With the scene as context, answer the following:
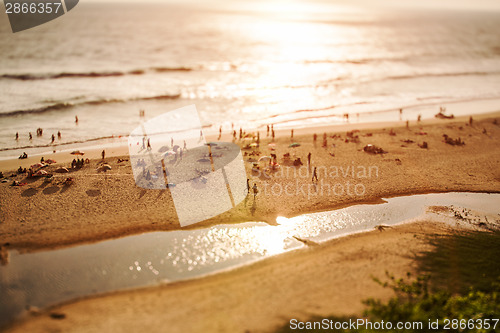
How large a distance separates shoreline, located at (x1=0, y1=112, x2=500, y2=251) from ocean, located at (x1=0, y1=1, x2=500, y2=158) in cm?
1060

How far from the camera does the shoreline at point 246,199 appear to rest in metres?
24.4

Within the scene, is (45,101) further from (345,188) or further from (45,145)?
(345,188)

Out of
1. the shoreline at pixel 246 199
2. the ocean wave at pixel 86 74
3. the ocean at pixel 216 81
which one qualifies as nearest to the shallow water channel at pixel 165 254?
the shoreline at pixel 246 199

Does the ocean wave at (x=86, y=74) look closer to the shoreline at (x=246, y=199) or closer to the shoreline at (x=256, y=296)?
the shoreline at (x=246, y=199)

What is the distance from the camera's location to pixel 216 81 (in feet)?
224

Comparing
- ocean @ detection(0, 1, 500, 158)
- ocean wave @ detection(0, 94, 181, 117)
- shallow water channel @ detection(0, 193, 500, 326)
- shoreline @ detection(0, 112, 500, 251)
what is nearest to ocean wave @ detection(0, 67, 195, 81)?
ocean @ detection(0, 1, 500, 158)

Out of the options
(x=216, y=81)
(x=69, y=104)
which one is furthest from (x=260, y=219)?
(x=216, y=81)

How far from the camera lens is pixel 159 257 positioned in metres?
22.3

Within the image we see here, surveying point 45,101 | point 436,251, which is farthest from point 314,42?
point 436,251

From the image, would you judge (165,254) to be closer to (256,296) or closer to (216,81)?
(256,296)

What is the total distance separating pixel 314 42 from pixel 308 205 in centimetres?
10862

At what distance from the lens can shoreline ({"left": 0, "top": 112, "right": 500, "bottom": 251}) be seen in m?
24.4

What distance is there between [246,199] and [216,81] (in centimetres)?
4428

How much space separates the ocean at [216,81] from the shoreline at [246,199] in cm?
1060
